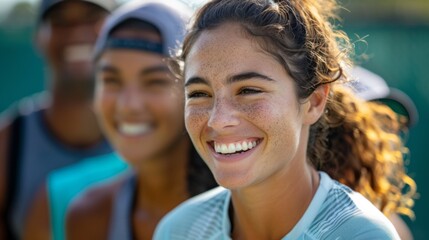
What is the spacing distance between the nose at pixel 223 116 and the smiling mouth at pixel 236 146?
0.20ft

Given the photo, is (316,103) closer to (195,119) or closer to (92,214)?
(195,119)

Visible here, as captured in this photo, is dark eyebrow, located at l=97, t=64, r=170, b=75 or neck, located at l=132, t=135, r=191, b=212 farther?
neck, located at l=132, t=135, r=191, b=212

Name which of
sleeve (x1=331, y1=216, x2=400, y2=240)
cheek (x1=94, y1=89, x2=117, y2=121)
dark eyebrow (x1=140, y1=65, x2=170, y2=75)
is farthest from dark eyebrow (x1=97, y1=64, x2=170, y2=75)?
sleeve (x1=331, y1=216, x2=400, y2=240)

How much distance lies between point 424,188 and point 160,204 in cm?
353

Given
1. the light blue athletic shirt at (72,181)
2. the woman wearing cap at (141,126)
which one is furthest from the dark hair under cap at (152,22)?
the light blue athletic shirt at (72,181)

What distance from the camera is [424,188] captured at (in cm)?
719

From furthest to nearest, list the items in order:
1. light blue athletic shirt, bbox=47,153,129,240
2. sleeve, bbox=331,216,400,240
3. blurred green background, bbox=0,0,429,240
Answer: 1. blurred green background, bbox=0,0,429,240
2. light blue athletic shirt, bbox=47,153,129,240
3. sleeve, bbox=331,216,400,240

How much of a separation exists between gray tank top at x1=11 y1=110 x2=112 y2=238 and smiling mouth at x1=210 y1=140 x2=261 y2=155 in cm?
257

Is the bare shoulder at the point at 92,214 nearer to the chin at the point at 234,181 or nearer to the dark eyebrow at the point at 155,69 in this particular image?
the dark eyebrow at the point at 155,69

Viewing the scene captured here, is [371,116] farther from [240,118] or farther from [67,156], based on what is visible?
[67,156]

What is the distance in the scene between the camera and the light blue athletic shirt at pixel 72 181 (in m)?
4.61

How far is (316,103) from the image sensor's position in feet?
9.52

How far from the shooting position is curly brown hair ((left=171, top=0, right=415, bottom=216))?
278 centimetres

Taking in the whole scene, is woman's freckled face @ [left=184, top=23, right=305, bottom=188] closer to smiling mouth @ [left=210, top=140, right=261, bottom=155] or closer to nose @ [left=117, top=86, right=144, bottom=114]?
smiling mouth @ [left=210, top=140, right=261, bottom=155]
